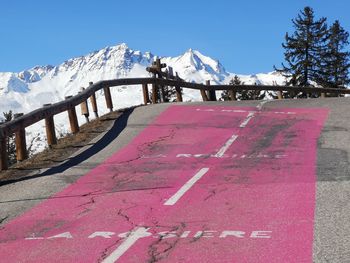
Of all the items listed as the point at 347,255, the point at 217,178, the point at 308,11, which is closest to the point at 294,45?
the point at 308,11

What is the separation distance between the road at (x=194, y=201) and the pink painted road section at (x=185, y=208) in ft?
0.06

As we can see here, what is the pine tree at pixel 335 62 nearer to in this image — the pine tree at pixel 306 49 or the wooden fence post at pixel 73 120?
the pine tree at pixel 306 49

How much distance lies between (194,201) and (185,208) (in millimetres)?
380

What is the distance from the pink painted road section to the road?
0.06 ft

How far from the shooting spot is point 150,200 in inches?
350

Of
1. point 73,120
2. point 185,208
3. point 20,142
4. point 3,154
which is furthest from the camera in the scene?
Answer: point 73,120

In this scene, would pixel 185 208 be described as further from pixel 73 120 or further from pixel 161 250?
pixel 73 120

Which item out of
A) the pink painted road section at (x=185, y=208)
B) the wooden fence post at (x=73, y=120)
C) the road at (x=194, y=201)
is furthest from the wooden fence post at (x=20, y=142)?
the wooden fence post at (x=73, y=120)

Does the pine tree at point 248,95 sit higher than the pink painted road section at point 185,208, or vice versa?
the pink painted road section at point 185,208

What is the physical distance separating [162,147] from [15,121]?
3229 millimetres

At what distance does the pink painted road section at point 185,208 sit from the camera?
6574mm

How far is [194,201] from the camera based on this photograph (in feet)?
28.3

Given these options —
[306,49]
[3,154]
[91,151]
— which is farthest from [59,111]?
[306,49]

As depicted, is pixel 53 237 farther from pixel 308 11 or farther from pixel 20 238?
pixel 308 11
